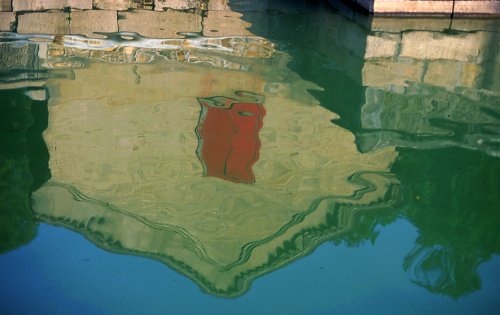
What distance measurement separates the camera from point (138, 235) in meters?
2.98

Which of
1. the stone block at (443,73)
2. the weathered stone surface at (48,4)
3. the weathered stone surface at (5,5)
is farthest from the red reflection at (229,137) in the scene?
the weathered stone surface at (5,5)

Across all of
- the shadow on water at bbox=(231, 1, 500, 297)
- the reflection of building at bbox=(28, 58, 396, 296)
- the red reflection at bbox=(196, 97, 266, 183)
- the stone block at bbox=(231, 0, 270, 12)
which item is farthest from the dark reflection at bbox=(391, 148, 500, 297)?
the stone block at bbox=(231, 0, 270, 12)

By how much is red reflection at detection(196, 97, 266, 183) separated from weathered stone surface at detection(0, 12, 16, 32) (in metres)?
2.56

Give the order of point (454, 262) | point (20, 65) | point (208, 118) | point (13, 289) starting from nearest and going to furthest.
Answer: point (13, 289), point (454, 262), point (208, 118), point (20, 65)

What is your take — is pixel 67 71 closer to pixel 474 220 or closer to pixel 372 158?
pixel 372 158

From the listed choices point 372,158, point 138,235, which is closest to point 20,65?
point 138,235

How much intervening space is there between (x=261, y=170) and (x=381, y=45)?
2456 millimetres

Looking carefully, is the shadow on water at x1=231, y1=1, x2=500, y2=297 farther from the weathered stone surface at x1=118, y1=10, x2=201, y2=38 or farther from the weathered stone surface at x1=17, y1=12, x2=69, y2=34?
the weathered stone surface at x1=17, y1=12, x2=69, y2=34

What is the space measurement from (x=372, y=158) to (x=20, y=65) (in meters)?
2.92

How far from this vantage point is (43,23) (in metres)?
6.03

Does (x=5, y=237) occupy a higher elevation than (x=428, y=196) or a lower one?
lower

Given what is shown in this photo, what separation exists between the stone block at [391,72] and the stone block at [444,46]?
0.76 ft

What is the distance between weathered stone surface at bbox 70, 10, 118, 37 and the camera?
5.91 meters

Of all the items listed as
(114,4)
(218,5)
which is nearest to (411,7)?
(218,5)
